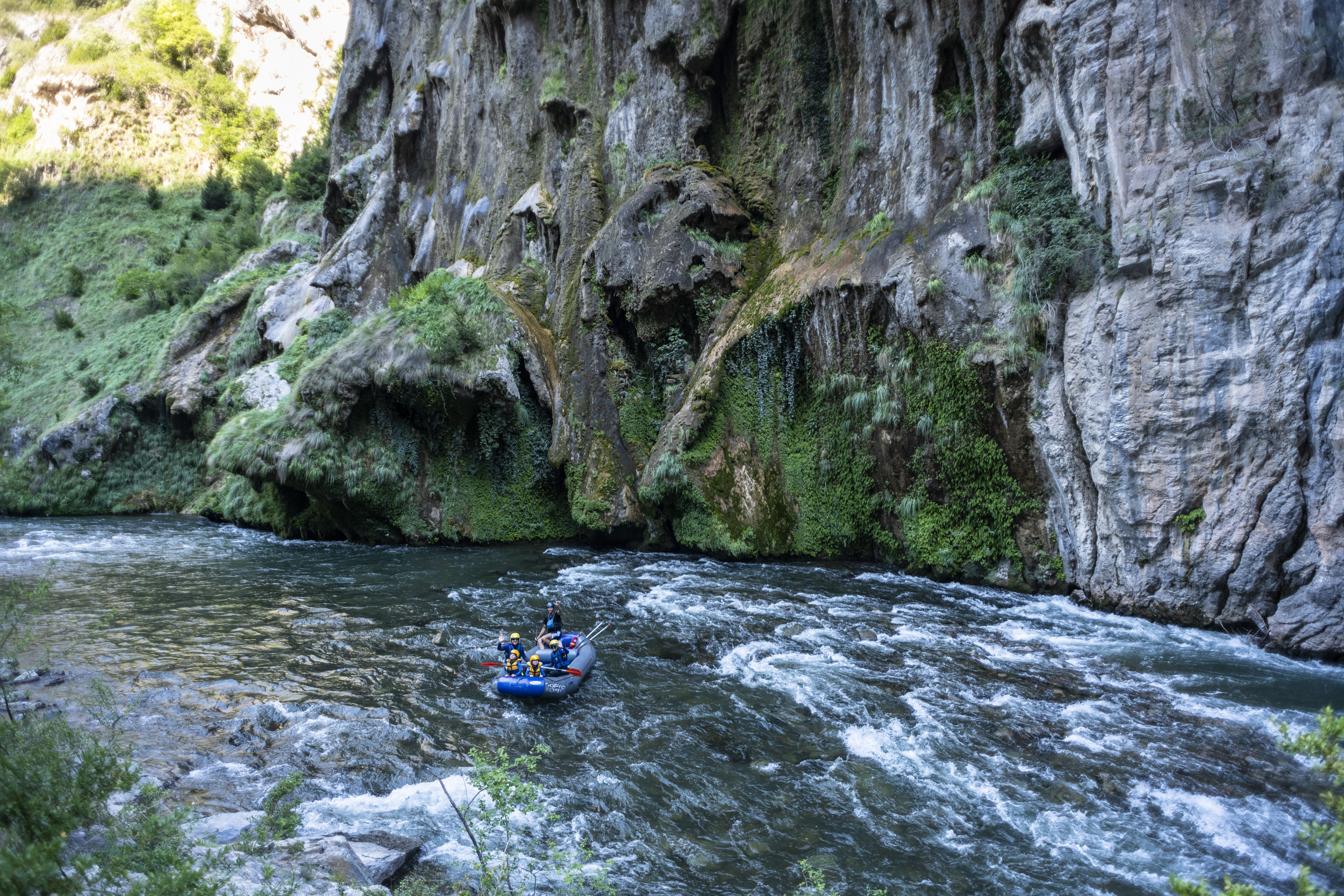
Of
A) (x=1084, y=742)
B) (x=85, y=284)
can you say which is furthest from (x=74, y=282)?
(x=1084, y=742)

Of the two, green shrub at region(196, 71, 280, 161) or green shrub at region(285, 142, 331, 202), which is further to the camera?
green shrub at region(196, 71, 280, 161)

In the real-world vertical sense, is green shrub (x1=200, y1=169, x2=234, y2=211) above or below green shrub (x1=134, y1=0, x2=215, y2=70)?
below

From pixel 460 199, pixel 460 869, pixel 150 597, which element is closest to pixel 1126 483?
pixel 460 869

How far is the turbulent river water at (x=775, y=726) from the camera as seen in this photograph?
6316 millimetres

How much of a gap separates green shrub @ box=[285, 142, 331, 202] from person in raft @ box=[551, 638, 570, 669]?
4631 centimetres

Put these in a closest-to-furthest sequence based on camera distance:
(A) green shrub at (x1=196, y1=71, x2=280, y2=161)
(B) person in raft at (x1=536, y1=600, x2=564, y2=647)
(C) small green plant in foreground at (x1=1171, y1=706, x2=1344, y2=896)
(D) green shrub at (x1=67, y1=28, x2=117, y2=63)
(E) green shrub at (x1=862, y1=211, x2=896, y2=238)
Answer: (C) small green plant in foreground at (x1=1171, y1=706, x2=1344, y2=896)
(B) person in raft at (x1=536, y1=600, x2=564, y2=647)
(E) green shrub at (x1=862, y1=211, x2=896, y2=238)
(D) green shrub at (x1=67, y1=28, x2=117, y2=63)
(A) green shrub at (x1=196, y1=71, x2=280, y2=161)

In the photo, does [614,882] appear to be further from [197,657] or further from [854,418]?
[854,418]

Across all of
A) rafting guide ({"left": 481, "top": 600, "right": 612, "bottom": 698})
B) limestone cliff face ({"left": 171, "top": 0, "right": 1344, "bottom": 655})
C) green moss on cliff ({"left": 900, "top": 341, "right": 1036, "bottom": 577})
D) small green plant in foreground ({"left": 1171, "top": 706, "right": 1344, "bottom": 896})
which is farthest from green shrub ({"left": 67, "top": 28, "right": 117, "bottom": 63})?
small green plant in foreground ({"left": 1171, "top": 706, "right": 1344, "bottom": 896})

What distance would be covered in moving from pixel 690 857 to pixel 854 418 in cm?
1139

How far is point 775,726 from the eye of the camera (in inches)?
344

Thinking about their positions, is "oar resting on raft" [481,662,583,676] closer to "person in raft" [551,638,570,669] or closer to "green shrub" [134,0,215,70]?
"person in raft" [551,638,570,669]

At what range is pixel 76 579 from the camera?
1644 centimetres

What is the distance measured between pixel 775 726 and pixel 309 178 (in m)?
49.9

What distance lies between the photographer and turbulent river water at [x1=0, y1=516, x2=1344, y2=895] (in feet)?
20.7
